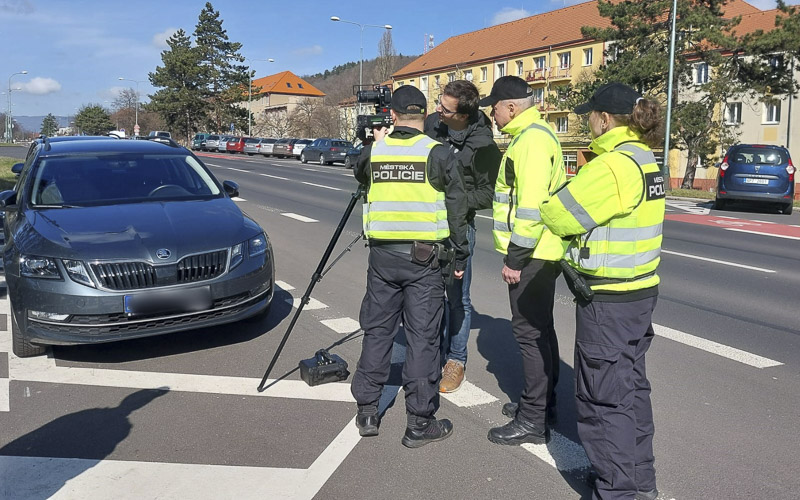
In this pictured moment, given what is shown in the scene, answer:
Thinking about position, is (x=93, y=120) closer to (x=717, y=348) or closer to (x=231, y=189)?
(x=231, y=189)

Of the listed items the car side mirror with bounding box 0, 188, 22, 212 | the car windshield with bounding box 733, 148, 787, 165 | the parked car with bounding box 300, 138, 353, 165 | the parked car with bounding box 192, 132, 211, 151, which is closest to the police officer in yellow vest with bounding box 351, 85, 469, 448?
the car side mirror with bounding box 0, 188, 22, 212

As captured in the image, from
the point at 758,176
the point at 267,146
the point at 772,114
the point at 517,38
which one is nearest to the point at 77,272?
the point at 758,176

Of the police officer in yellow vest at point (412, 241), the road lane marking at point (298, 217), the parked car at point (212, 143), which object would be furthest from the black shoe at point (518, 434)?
the parked car at point (212, 143)

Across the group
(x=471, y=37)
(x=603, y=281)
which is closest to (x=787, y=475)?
(x=603, y=281)

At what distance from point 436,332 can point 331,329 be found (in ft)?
8.17

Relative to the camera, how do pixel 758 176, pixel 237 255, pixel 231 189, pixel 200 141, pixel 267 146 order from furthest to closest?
pixel 200 141 < pixel 267 146 < pixel 758 176 < pixel 231 189 < pixel 237 255

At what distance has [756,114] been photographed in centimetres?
4669

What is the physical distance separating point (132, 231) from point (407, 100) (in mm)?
2576

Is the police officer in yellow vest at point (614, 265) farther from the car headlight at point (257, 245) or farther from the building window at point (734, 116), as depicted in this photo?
the building window at point (734, 116)

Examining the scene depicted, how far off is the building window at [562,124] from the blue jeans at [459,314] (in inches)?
2387

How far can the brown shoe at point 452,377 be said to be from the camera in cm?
487

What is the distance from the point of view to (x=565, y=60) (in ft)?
214

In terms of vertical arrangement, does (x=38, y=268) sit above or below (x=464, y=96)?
below

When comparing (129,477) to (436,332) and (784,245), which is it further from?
(784,245)
